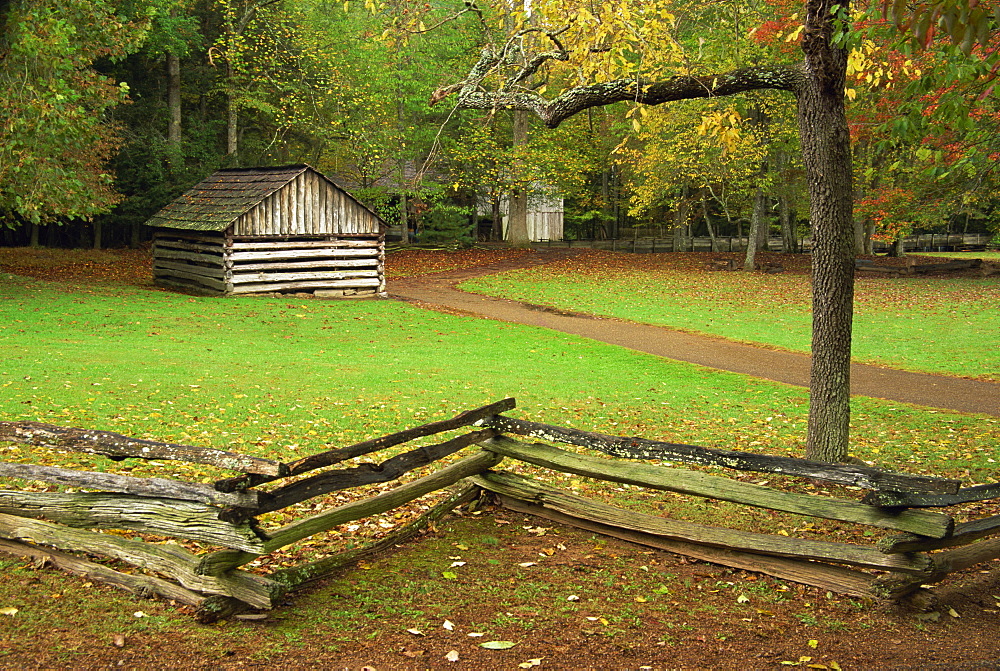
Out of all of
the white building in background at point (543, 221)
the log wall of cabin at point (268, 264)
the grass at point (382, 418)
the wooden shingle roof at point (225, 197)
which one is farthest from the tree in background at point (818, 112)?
the white building in background at point (543, 221)

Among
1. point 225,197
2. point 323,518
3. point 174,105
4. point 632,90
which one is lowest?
point 323,518

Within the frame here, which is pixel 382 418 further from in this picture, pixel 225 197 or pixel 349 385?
pixel 225 197

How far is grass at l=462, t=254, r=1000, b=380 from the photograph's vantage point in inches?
752

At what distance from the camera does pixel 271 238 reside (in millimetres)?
25406

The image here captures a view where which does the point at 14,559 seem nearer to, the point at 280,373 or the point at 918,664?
the point at 918,664

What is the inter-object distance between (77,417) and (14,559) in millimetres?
4267

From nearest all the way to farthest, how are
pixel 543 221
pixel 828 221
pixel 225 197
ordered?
1. pixel 828 221
2. pixel 225 197
3. pixel 543 221

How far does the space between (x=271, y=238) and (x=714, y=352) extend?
13603 mm

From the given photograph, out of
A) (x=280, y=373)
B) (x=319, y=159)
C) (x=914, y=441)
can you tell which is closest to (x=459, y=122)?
(x=319, y=159)

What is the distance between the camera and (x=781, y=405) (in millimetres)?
13289

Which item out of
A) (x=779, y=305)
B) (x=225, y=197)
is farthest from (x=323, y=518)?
(x=779, y=305)

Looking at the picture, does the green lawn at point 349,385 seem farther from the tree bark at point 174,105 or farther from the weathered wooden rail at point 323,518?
the tree bark at point 174,105

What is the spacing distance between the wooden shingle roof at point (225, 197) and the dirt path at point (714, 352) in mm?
4935

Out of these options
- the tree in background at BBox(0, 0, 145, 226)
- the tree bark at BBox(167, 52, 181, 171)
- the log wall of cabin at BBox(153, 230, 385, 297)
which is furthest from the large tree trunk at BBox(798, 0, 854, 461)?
the tree bark at BBox(167, 52, 181, 171)
